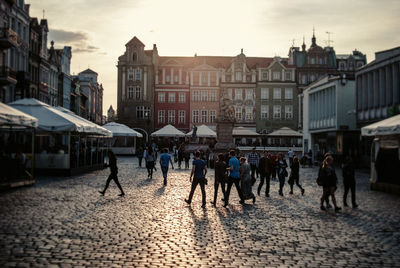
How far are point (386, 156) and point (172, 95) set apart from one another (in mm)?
60484

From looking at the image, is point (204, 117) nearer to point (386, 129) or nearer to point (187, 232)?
point (386, 129)

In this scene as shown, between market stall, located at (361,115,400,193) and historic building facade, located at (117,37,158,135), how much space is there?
58.3 m

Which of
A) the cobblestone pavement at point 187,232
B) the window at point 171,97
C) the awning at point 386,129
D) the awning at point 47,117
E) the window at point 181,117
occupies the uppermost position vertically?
the window at point 171,97

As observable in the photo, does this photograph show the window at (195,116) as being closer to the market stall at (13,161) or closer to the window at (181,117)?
the window at (181,117)

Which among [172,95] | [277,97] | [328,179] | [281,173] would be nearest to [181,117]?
[172,95]

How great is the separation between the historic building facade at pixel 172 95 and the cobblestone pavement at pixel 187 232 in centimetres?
6290

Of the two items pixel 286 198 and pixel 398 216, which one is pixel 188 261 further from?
pixel 286 198

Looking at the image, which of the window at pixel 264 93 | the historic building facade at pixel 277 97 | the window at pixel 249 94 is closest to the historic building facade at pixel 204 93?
the window at pixel 249 94

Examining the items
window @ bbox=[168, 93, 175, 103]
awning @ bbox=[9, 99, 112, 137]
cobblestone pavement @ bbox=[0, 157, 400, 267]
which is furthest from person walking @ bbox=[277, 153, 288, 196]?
window @ bbox=[168, 93, 175, 103]

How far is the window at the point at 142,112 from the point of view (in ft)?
255

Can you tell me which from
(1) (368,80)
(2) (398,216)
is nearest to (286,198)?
(2) (398,216)

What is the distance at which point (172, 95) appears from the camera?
261ft

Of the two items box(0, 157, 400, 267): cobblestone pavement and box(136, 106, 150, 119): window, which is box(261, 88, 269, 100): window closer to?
box(136, 106, 150, 119): window

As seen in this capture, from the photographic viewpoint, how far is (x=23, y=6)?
153 ft
